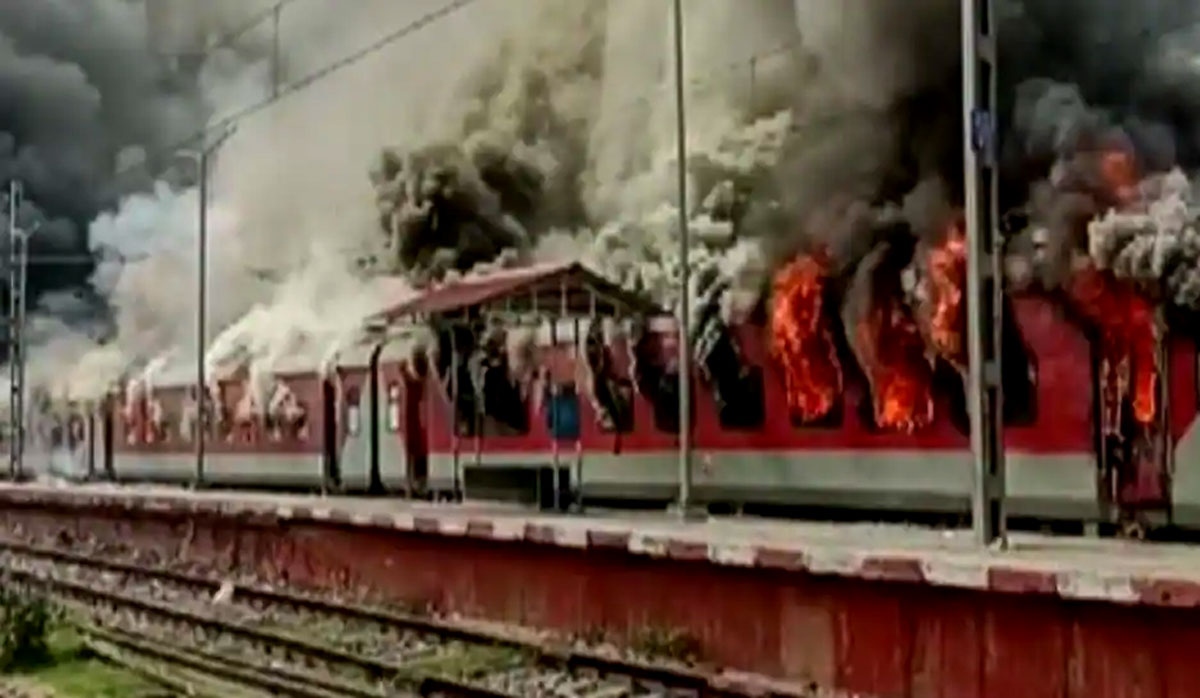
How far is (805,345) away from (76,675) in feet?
26.4

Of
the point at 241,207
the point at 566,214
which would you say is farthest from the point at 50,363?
the point at 566,214

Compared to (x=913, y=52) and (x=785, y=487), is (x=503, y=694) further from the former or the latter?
(x=913, y=52)

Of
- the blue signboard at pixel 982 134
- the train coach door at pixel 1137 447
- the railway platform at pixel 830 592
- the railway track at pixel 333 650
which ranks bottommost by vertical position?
the railway track at pixel 333 650

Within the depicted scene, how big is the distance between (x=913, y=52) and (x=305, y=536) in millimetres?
10575

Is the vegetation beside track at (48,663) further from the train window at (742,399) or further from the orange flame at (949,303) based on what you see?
the orange flame at (949,303)

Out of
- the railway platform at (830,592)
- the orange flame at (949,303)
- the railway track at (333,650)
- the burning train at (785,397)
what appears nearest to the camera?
the railway platform at (830,592)

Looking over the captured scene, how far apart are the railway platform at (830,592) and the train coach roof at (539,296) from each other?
229cm

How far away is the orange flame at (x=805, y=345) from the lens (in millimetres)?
17750

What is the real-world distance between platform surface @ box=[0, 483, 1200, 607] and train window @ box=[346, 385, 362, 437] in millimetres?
8134

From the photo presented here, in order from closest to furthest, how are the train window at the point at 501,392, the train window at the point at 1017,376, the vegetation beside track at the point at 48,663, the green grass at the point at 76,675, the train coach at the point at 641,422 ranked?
1. the green grass at the point at 76,675
2. the vegetation beside track at the point at 48,663
3. the train coach at the point at 641,422
4. the train window at the point at 1017,376
5. the train window at the point at 501,392

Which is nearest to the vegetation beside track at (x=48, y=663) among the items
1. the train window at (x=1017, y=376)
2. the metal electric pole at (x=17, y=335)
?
the train window at (x=1017, y=376)

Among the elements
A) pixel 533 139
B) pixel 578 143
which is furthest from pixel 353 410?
pixel 533 139

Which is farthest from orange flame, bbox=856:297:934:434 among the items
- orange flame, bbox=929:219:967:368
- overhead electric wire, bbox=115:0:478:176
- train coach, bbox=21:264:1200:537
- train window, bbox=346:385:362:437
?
train window, bbox=346:385:362:437

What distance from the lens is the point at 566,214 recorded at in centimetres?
3850
